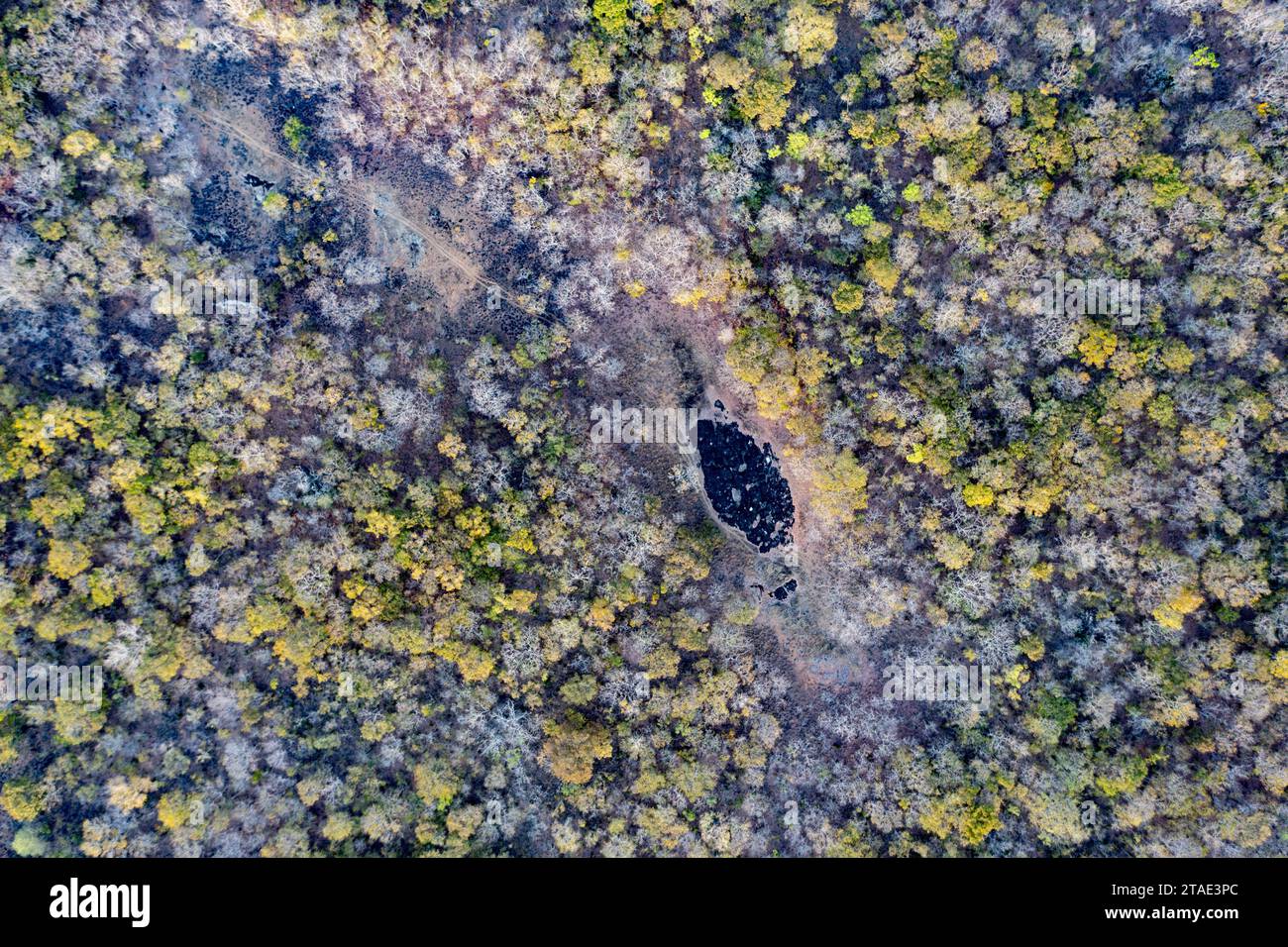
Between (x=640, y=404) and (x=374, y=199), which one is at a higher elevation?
(x=374, y=199)

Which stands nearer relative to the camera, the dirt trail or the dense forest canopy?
the dense forest canopy

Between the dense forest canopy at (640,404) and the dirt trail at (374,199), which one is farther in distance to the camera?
the dirt trail at (374,199)

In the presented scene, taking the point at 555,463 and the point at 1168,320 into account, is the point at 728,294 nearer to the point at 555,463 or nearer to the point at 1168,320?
the point at 555,463

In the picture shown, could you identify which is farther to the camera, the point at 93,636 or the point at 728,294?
the point at 728,294

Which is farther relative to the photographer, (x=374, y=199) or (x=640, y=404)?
(x=640, y=404)
